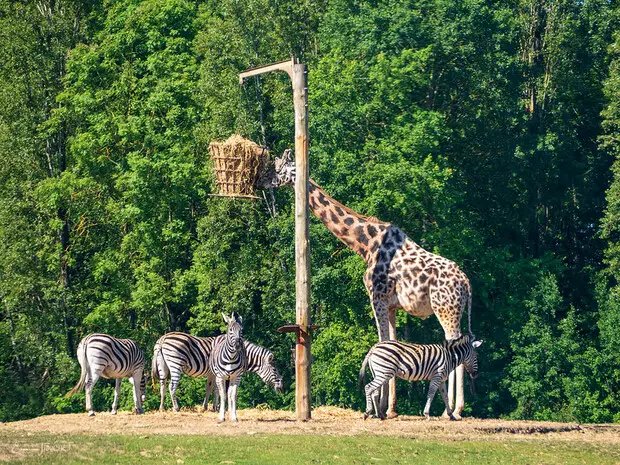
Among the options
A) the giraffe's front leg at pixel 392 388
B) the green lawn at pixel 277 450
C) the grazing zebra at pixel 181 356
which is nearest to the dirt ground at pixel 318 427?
Answer: the giraffe's front leg at pixel 392 388

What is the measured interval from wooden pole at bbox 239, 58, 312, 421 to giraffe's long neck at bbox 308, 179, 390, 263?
2469mm

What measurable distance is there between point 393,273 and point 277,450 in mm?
6573

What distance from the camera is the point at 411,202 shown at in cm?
3666

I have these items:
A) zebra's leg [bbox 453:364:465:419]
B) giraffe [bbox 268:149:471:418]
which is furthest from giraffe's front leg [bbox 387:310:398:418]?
zebra's leg [bbox 453:364:465:419]

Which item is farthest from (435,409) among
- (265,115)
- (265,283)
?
(265,115)

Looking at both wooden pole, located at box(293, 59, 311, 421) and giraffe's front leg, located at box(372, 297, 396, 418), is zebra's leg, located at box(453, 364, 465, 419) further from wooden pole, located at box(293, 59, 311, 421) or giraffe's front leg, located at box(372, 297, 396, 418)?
wooden pole, located at box(293, 59, 311, 421)

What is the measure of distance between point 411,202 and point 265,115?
6312 mm

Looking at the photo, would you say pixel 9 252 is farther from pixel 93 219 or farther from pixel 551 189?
pixel 551 189

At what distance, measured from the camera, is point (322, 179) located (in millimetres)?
37875

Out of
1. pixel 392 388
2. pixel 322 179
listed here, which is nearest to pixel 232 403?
pixel 392 388

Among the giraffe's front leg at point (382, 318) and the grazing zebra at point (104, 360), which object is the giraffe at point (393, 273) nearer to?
the giraffe's front leg at point (382, 318)

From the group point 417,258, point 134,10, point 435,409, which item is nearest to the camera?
point 417,258

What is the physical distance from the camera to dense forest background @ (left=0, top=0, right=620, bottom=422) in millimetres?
37938

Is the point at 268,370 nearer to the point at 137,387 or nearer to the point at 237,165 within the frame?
the point at 137,387
